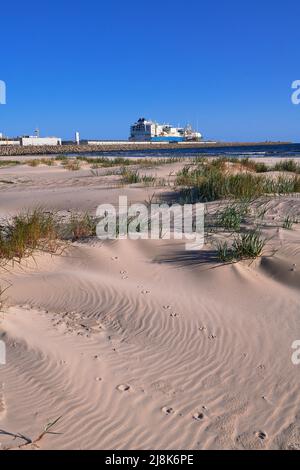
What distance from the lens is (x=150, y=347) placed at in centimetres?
302

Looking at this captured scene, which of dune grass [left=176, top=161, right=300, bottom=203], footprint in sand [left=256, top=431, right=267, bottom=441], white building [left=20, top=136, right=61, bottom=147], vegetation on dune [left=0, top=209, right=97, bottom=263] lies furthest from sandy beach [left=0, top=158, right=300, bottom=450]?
white building [left=20, top=136, right=61, bottom=147]

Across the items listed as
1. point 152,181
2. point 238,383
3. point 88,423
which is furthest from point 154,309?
point 152,181

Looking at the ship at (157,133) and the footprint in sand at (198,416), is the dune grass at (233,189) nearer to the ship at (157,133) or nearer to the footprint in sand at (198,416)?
the footprint in sand at (198,416)

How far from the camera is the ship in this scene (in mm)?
95250

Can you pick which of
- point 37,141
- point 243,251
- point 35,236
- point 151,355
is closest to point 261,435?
point 151,355

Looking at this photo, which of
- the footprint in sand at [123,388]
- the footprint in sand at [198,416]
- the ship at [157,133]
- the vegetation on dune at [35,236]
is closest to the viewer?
the footprint in sand at [198,416]

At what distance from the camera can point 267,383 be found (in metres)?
2.63

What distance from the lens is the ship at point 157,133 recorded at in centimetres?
9525

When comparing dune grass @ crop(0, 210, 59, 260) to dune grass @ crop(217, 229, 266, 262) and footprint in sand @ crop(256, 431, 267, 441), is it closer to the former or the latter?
dune grass @ crop(217, 229, 266, 262)

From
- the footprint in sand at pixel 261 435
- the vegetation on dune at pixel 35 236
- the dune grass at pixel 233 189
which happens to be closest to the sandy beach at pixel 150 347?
the footprint in sand at pixel 261 435

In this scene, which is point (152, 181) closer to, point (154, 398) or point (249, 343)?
point (249, 343)

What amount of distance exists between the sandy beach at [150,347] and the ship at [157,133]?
3629 inches

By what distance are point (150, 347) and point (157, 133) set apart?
96.5 meters

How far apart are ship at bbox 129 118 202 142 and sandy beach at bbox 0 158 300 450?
9217cm
